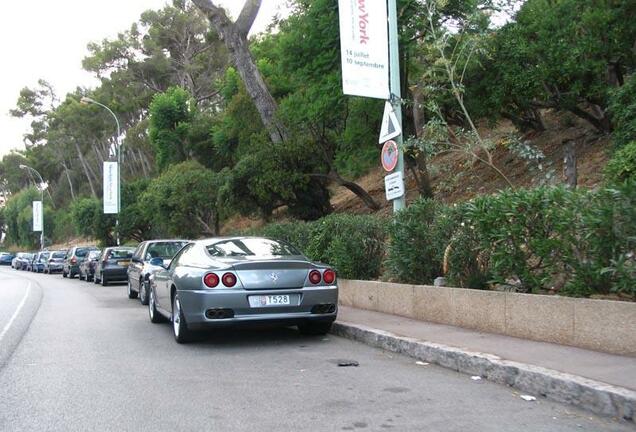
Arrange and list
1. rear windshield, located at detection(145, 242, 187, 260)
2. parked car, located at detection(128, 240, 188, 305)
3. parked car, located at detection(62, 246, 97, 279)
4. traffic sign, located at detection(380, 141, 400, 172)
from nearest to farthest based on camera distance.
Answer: traffic sign, located at detection(380, 141, 400, 172), parked car, located at detection(128, 240, 188, 305), rear windshield, located at detection(145, 242, 187, 260), parked car, located at detection(62, 246, 97, 279)

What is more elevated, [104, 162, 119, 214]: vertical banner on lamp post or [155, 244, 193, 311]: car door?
[104, 162, 119, 214]: vertical banner on lamp post

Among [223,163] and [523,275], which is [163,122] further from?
[523,275]

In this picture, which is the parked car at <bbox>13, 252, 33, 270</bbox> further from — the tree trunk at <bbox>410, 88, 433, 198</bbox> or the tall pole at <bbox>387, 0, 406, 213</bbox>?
the tall pole at <bbox>387, 0, 406, 213</bbox>

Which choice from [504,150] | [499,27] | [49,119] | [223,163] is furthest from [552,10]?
[49,119]

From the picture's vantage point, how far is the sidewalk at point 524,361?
500cm

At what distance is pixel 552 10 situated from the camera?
15.6 metres

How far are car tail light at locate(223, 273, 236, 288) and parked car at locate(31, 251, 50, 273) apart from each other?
3554 centimetres

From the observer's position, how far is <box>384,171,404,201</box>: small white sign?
35.2 ft

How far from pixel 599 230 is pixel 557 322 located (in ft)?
3.83

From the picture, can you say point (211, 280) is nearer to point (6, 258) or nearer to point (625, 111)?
point (625, 111)

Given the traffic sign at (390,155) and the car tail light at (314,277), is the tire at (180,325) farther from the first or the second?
the traffic sign at (390,155)

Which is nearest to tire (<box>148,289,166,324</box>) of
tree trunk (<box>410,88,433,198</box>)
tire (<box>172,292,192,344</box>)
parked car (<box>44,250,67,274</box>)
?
tire (<box>172,292,192,344</box>)

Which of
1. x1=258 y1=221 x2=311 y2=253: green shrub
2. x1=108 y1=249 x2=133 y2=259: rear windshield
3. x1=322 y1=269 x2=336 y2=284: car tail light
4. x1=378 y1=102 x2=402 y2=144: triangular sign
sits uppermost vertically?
x1=378 y1=102 x2=402 y2=144: triangular sign

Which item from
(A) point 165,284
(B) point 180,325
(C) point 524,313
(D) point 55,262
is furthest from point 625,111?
(D) point 55,262
